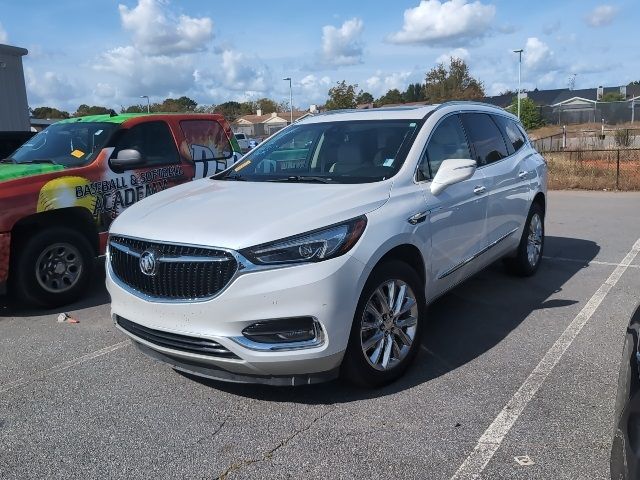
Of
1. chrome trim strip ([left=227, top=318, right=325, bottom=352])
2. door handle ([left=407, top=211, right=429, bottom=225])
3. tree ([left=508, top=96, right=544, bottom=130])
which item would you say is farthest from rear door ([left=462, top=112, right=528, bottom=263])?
tree ([left=508, top=96, right=544, bottom=130])

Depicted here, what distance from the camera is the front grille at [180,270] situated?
330 centimetres

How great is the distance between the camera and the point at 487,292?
5.95 meters

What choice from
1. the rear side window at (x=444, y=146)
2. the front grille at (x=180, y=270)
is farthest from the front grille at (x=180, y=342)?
the rear side window at (x=444, y=146)

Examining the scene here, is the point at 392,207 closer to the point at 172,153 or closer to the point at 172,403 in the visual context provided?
the point at 172,403

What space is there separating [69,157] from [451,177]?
13.3 ft

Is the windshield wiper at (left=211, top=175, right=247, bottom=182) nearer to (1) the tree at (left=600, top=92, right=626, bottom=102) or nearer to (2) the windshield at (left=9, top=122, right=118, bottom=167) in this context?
(2) the windshield at (left=9, top=122, right=118, bottom=167)

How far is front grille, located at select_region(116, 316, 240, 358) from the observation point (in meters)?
3.34

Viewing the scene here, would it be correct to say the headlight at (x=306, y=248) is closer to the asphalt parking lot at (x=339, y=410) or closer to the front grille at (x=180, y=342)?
the front grille at (x=180, y=342)

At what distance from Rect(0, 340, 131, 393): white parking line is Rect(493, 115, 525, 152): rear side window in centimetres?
414

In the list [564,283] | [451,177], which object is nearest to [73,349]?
[451,177]

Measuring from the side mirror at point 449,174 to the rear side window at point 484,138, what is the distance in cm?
93

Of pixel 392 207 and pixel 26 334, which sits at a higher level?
pixel 392 207

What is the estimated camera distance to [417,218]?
156 inches

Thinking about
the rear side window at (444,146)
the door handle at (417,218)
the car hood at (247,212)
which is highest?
the rear side window at (444,146)
